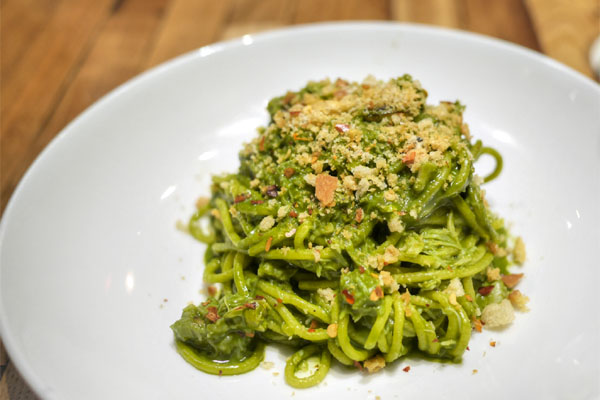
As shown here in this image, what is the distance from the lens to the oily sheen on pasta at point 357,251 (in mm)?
3580

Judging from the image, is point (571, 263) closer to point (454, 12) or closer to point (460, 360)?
point (460, 360)

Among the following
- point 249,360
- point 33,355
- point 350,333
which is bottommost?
point 249,360

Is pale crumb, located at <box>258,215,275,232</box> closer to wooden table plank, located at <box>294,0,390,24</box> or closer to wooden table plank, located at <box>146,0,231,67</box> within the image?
wooden table plank, located at <box>146,0,231,67</box>

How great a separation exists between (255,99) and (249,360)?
9.19 feet

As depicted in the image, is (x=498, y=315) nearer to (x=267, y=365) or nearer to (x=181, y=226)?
(x=267, y=365)

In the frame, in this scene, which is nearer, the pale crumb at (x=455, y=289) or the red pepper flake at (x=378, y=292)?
the red pepper flake at (x=378, y=292)

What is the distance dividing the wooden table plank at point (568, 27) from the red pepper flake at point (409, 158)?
379 cm

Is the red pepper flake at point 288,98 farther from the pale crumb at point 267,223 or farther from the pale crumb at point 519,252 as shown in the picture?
the pale crumb at point 519,252

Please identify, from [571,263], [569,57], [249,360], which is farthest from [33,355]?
[569,57]

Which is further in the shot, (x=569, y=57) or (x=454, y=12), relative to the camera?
(x=454, y=12)

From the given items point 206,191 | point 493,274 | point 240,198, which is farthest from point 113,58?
point 493,274

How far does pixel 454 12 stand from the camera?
7340 millimetres

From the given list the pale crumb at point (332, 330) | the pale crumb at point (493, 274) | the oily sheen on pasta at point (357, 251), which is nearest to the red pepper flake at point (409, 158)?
the oily sheen on pasta at point (357, 251)

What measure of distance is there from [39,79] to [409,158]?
5299 millimetres
